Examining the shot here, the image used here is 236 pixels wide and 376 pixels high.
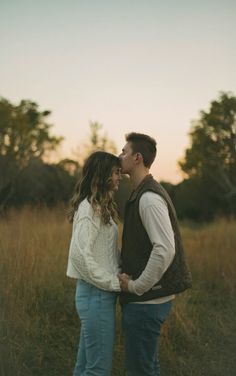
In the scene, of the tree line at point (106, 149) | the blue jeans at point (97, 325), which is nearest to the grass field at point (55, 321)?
the blue jeans at point (97, 325)

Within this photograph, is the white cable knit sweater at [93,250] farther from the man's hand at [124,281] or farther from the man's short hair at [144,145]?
the man's short hair at [144,145]

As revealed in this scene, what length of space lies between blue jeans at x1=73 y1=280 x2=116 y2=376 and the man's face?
0.70m

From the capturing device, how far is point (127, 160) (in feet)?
9.23

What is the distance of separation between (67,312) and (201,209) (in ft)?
A: 67.2

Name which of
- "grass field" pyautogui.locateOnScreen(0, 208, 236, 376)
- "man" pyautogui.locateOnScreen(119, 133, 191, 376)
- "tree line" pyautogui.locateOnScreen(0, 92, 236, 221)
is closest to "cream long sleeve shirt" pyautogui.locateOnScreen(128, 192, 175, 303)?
"man" pyautogui.locateOnScreen(119, 133, 191, 376)

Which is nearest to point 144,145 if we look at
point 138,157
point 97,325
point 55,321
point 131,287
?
point 138,157

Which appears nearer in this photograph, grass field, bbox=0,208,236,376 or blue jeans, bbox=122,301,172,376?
blue jeans, bbox=122,301,172,376

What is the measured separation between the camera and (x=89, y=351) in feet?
8.73

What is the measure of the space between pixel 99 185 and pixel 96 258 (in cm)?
42

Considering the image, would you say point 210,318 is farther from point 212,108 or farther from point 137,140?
point 212,108

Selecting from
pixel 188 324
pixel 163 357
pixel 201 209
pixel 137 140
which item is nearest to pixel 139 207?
pixel 137 140

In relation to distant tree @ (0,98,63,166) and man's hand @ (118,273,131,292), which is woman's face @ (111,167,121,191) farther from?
distant tree @ (0,98,63,166)

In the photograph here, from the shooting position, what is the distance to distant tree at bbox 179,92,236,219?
990 inches

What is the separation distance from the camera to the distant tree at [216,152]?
2514 cm
